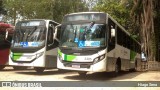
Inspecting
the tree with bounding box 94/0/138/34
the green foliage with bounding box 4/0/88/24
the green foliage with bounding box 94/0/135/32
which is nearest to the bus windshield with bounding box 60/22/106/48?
the tree with bounding box 94/0/138/34

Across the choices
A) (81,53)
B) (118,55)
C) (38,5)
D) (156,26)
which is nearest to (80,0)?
(38,5)

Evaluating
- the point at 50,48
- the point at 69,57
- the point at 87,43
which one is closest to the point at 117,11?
the point at 50,48

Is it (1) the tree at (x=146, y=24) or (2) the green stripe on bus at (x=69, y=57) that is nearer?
(2) the green stripe on bus at (x=69, y=57)

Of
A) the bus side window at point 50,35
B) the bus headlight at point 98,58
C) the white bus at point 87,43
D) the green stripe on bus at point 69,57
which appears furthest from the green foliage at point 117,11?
the green stripe on bus at point 69,57

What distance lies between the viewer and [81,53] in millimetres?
13758

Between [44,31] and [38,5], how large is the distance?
25306 mm

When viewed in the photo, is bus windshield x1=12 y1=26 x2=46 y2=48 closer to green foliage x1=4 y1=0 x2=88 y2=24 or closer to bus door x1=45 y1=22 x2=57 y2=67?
bus door x1=45 y1=22 x2=57 y2=67

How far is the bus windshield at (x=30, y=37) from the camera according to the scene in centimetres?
1620

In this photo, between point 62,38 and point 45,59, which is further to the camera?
point 45,59

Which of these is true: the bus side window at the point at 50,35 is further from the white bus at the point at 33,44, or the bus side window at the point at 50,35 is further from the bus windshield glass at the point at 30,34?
the bus windshield glass at the point at 30,34

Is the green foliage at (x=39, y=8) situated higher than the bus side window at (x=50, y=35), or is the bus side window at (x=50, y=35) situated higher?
the green foliage at (x=39, y=8)

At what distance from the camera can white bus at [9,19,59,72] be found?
52.7ft

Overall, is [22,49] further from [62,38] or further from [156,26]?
[156,26]

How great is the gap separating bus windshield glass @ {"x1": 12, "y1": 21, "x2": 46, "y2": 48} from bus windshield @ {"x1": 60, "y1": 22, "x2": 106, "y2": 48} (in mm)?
2163
